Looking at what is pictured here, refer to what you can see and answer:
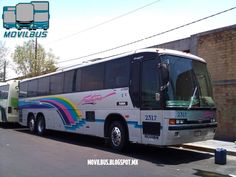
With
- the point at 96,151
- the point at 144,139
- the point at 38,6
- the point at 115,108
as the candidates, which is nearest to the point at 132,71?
the point at 115,108

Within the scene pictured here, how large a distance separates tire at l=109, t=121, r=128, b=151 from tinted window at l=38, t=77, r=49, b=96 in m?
6.71

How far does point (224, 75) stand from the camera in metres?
14.5

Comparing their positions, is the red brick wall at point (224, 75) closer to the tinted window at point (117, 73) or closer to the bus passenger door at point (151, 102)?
the tinted window at point (117, 73)

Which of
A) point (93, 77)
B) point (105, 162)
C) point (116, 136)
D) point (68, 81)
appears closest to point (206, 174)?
point (105, 162)

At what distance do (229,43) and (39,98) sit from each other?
10009mm

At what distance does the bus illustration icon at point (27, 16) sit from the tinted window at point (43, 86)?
2.71 m

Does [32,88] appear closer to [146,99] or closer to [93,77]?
[93,77]

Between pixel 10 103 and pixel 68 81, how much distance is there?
8773 mm

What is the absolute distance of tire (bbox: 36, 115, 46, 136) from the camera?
58.4 feet

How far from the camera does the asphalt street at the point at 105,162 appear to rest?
8.13m

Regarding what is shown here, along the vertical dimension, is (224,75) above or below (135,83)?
above

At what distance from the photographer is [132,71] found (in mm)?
11086

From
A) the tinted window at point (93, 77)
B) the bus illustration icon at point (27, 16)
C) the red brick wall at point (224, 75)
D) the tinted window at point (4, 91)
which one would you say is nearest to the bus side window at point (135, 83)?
the tinted window at point (93, 77)

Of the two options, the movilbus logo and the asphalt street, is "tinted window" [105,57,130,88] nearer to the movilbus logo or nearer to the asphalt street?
the asphalt street
